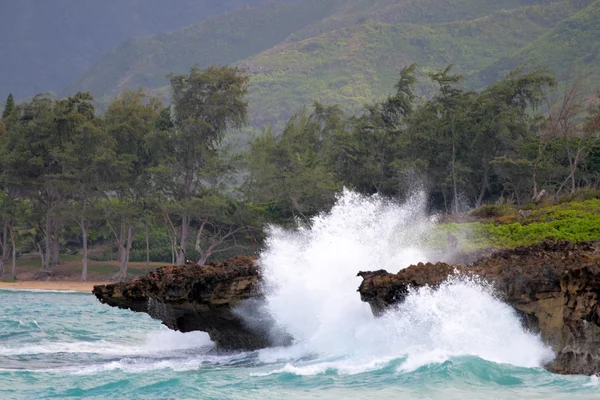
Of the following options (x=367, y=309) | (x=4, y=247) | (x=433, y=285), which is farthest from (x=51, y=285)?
(x=433, y=285)

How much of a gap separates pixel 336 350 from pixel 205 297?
3.77 m

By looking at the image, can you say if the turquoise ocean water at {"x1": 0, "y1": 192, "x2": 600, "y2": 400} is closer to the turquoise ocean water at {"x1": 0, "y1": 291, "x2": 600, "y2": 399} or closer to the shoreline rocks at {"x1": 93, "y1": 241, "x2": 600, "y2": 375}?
the turquoise ocean water at {"x1": 0, "y1": 291, "x2": 600, "y2": 399}

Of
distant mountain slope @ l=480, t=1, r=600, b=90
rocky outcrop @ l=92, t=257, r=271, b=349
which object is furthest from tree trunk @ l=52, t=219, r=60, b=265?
distant mountain slope @ l=480, t=1, r=600, b=90

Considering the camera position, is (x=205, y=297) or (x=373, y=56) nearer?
(x=205, y=297)

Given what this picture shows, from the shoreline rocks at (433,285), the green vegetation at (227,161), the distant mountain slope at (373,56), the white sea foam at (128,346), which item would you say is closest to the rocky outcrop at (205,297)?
the shoreline rocks at (433,285)

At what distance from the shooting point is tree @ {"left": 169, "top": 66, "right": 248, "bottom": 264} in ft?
197

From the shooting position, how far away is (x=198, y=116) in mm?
60750

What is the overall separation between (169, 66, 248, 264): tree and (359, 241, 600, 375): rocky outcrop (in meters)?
42.9

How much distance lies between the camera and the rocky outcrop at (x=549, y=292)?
14906 millimetres

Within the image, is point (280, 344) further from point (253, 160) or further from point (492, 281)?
point (253, 160)

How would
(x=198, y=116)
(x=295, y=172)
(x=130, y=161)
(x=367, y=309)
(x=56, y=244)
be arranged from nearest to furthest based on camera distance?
(x=367, y=309), (x=295, y=172), (x=130, y=161), (x=198, y=116), (x=56, y=244)

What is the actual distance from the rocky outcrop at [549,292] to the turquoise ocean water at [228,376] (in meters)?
0.76

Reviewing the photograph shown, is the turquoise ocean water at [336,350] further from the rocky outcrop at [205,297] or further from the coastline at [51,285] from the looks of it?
the coastline at [51,285]

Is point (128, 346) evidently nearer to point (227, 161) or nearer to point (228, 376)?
point (228, 376)
